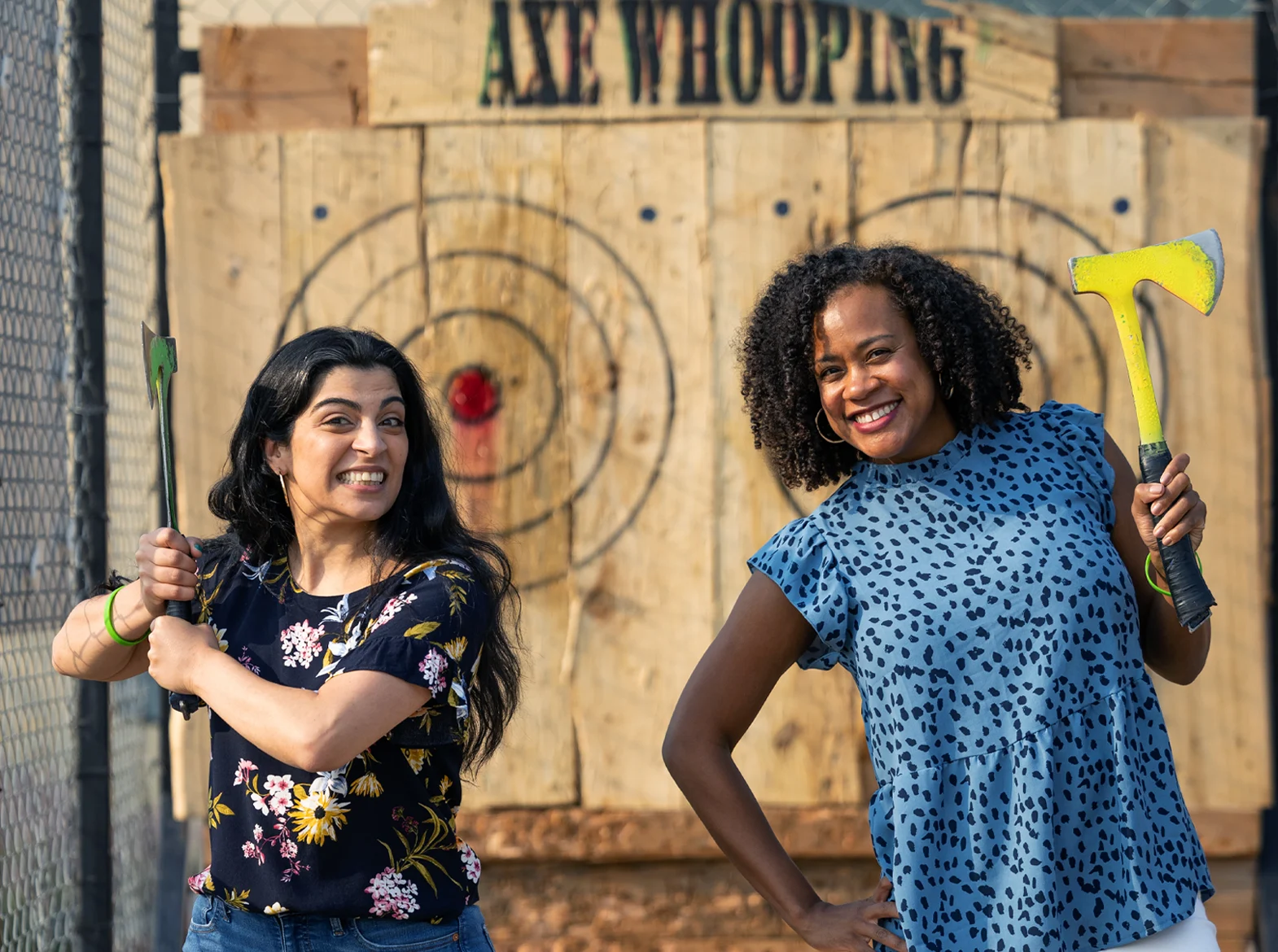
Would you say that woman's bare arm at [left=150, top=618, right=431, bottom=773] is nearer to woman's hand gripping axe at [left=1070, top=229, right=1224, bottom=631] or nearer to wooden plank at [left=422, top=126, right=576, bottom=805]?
woman's hand gripping axe at [left=1070, top=229, right=1224, bottom=631]

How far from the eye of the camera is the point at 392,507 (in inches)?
78.7

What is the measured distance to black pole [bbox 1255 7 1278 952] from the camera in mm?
3484

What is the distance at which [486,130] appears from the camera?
3518mm

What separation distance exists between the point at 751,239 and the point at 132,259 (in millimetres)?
1720

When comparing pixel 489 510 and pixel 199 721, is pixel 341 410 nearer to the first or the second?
pixel 489 510

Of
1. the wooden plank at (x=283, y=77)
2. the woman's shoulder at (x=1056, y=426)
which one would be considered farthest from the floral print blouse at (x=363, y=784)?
the wooden plank at (x=283, y=77)

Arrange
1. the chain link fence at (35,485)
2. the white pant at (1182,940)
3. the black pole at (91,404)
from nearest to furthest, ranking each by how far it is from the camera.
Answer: the white pant at (1182,940) → the chain link fence at (35,485) → the black pole at (91,404)

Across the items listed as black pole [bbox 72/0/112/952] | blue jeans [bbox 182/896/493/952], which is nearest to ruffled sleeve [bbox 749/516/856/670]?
blue jeans [bbox 182/896/493/952]

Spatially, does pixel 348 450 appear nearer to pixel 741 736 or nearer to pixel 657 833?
pixel 741 736

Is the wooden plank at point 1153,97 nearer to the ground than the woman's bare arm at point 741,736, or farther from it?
farther from it

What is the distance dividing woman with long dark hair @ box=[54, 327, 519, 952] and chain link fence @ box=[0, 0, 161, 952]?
969 mm

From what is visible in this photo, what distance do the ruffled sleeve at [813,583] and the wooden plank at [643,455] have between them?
5.15ft

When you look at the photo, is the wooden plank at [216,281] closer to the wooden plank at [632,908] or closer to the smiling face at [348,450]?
the wooden plank at [632,908]

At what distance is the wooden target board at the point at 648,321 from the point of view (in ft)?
11.4
